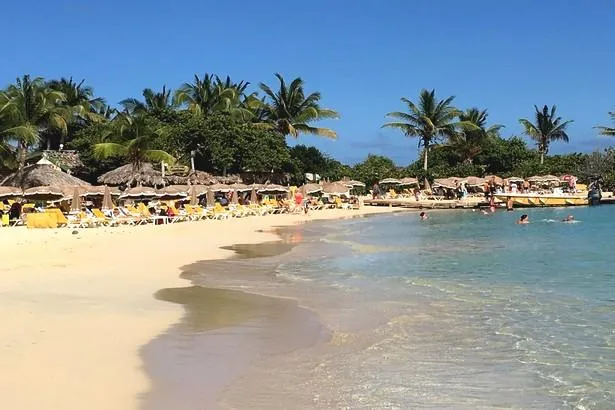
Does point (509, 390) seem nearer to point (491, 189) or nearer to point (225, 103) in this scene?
point (491, 189)

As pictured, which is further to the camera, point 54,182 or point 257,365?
point 54,182

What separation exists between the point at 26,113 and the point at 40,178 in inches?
199

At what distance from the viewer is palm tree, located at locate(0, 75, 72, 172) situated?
27328 millimetres

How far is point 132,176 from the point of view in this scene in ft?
106

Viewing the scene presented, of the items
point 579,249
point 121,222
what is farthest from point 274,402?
point 121,222

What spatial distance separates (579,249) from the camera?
1543cm

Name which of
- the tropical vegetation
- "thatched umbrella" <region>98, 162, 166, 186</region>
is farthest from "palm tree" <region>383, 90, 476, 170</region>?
"thatched umbrella" <region>98, 162, 166, 186</region>

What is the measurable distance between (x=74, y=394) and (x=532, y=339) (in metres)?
4.42

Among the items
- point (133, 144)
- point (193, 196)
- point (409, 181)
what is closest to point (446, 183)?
point (409, 181)

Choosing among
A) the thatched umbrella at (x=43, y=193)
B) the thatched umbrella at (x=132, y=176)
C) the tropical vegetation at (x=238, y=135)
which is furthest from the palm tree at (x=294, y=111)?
the thatched umbrella at (x=43, y=193)

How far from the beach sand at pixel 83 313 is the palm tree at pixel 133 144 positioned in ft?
48.8

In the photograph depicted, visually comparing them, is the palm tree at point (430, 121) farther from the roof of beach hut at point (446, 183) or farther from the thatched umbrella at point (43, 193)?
the thatched umbrella at point (43, 193)

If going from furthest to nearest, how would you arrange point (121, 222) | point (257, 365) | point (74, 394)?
1. point (121, 222)
2. point (257, 365)
3. point (74, 394)

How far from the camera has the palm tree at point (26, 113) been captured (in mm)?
27328
